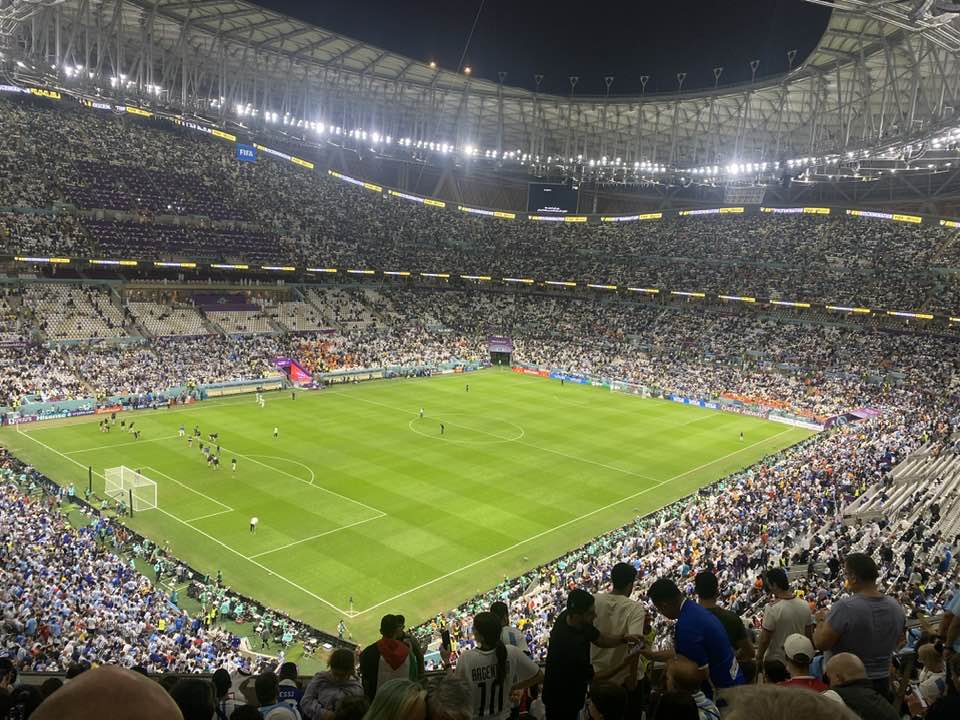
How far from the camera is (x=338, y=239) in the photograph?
85562 mm

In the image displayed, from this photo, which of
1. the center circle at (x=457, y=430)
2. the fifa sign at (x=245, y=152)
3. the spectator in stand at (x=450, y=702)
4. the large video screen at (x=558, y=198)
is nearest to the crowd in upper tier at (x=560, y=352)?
the large video screen at (x=558, y=198)

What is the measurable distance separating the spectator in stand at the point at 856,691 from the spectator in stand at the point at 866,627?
1.38 metres

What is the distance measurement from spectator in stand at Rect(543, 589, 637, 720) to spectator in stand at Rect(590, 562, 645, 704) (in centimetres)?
18

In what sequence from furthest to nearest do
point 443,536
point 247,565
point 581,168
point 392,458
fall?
point 581,168, point 392,458, point 443,536, point 247,565

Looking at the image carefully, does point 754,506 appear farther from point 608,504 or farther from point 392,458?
point 392,458

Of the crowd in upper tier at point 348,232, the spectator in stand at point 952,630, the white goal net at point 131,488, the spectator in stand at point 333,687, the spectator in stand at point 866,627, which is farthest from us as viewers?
the crowd in upper tier at point 348,232

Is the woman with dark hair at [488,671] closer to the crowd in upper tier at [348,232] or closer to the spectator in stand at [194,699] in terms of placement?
the spectator in stand at [194,699]

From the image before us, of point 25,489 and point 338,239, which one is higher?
point 338,239

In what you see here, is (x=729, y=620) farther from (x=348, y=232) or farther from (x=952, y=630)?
(x=348, y=232)

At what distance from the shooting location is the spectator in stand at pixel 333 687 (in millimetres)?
6321

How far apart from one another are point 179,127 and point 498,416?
5962cm

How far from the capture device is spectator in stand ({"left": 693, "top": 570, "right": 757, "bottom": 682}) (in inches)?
270

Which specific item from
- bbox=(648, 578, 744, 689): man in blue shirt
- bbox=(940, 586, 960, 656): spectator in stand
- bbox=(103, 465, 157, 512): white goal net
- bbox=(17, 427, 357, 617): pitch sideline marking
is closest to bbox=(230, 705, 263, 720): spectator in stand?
bbox=(648, 578, 744, 689): man in blue shirt

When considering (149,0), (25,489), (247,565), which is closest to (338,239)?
(149,0)
